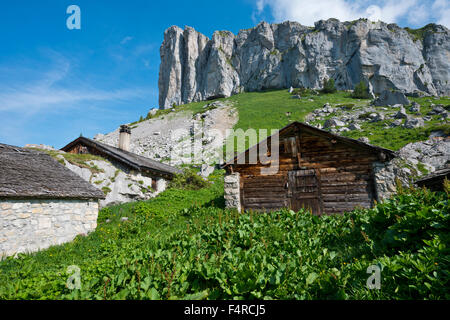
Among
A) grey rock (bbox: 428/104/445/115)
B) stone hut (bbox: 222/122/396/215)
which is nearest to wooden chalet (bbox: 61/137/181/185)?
stone hut (bbox: 222/122/396/215)

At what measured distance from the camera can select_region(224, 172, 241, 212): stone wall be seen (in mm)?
13227

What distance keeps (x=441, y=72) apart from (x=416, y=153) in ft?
253

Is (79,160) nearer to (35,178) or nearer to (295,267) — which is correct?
(35,178)

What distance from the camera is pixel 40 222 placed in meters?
10.5

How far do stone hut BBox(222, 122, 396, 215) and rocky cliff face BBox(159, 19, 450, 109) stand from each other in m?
71.2

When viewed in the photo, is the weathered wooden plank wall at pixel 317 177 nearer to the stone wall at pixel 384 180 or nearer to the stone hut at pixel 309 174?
the stone hut at pixel 309 174

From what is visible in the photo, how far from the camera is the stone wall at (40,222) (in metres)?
9.41

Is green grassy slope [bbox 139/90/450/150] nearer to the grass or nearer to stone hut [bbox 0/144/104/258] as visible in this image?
stone hut [bbox 0/144/104/258]

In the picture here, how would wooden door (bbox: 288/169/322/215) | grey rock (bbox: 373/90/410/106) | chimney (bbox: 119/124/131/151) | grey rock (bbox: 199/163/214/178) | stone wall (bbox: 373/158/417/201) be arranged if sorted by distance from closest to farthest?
stone wall (bbox: 373/158/417/201) → wooden door (bbox: 288/169/322/215) → chimney (bbox: 119/124/131/151) → grey rock (bbox: 199/163/214/178) → grey rock (bbox: 373/90/410/106)

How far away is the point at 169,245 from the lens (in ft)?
22.5

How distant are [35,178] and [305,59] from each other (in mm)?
90573

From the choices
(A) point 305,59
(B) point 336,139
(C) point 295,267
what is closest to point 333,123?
(B) point 336,139
